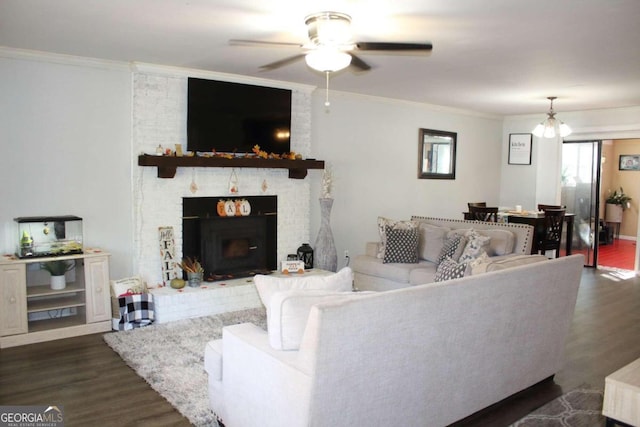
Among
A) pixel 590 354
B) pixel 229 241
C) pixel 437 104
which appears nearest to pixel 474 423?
Answer: pixel 590 354

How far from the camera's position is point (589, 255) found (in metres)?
8.29

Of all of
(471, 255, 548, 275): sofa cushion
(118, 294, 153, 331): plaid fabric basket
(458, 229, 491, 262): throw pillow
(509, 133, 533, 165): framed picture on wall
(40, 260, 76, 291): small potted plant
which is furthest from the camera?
(509, 133, 533, 165): framed picture on wall

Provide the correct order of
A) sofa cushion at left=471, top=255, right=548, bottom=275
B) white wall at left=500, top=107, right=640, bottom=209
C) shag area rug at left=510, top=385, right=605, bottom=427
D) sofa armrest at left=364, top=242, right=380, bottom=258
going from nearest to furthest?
1. shag area rug at left=510, top=385, right=605, bottom=427
2. sofa cushion at left=471, top=255, right=548, bottom=275
3. sofa armrest at left=364, top=242, right=380, bottom=258
4. white wall at left=500, top=107, right=640, bottom=209

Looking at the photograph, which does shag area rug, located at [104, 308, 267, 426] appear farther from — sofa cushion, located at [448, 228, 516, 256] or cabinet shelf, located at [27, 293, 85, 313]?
sofa cushion, located at [448, 228, 516, 256]

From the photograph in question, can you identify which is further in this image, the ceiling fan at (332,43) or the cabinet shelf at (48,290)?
the cabinet shelf at (48,290)

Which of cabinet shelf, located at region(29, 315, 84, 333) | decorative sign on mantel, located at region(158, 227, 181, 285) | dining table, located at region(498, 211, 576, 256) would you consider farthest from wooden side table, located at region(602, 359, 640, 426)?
cabinet shelf, located at region(29, 315, 84, 333)

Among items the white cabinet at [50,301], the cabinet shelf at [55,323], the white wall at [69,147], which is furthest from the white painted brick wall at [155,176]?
the cabinet shelf at [55,323]

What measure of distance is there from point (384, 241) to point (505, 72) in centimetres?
222

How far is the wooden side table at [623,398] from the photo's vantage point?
266 centimetres

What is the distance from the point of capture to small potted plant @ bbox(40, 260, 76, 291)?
14.9ft

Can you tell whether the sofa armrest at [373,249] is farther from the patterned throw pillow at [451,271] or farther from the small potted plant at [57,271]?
the small potted plant at [57,271]

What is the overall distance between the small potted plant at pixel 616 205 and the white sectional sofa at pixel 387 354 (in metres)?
8.68

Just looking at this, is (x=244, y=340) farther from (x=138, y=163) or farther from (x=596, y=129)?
(x=596, y=129)

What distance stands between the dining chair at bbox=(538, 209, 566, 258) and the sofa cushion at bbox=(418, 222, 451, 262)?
6.82 ft
